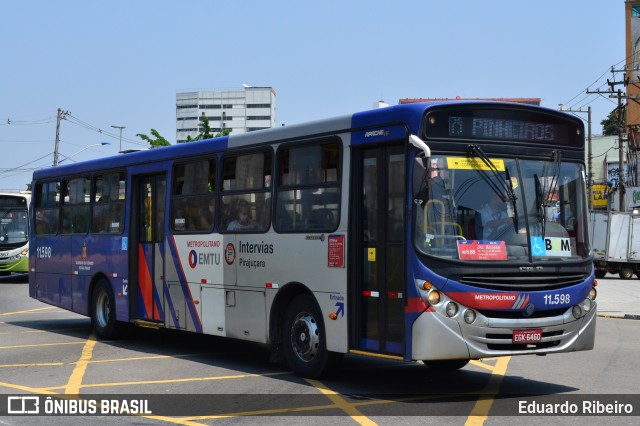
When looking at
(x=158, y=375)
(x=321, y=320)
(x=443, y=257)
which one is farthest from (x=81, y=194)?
(x=443, y=257)

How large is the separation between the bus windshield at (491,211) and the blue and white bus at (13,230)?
28652 millimetres

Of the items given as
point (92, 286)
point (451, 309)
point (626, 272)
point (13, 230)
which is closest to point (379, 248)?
point (451, 309)

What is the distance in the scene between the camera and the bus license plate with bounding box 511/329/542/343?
9.93 m

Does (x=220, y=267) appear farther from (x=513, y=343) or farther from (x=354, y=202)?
(x=513, y=343)

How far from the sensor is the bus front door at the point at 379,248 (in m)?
10.2


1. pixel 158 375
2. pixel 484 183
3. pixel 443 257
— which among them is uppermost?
pixel 484 183

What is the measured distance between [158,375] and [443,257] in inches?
172

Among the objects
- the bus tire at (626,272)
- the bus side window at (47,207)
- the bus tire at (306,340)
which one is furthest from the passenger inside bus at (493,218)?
the bus tire at (626,272)

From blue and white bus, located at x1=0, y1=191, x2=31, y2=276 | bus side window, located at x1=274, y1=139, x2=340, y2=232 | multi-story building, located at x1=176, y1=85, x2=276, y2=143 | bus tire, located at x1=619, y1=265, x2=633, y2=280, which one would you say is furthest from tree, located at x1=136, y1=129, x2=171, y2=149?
multi-story building, located at x1=176, y1=85, x2=276, y2=143

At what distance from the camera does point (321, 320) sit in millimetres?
11273

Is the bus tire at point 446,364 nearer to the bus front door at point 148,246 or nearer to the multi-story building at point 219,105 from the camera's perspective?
the bus front door at point 148,246

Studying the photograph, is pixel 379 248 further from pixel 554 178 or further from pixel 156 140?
pixel 156 140

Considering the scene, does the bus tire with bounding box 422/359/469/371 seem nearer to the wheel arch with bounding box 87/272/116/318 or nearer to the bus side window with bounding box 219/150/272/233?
the bus side window with bounding box 219/150/272/233

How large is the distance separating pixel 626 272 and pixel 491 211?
35.5 meters
